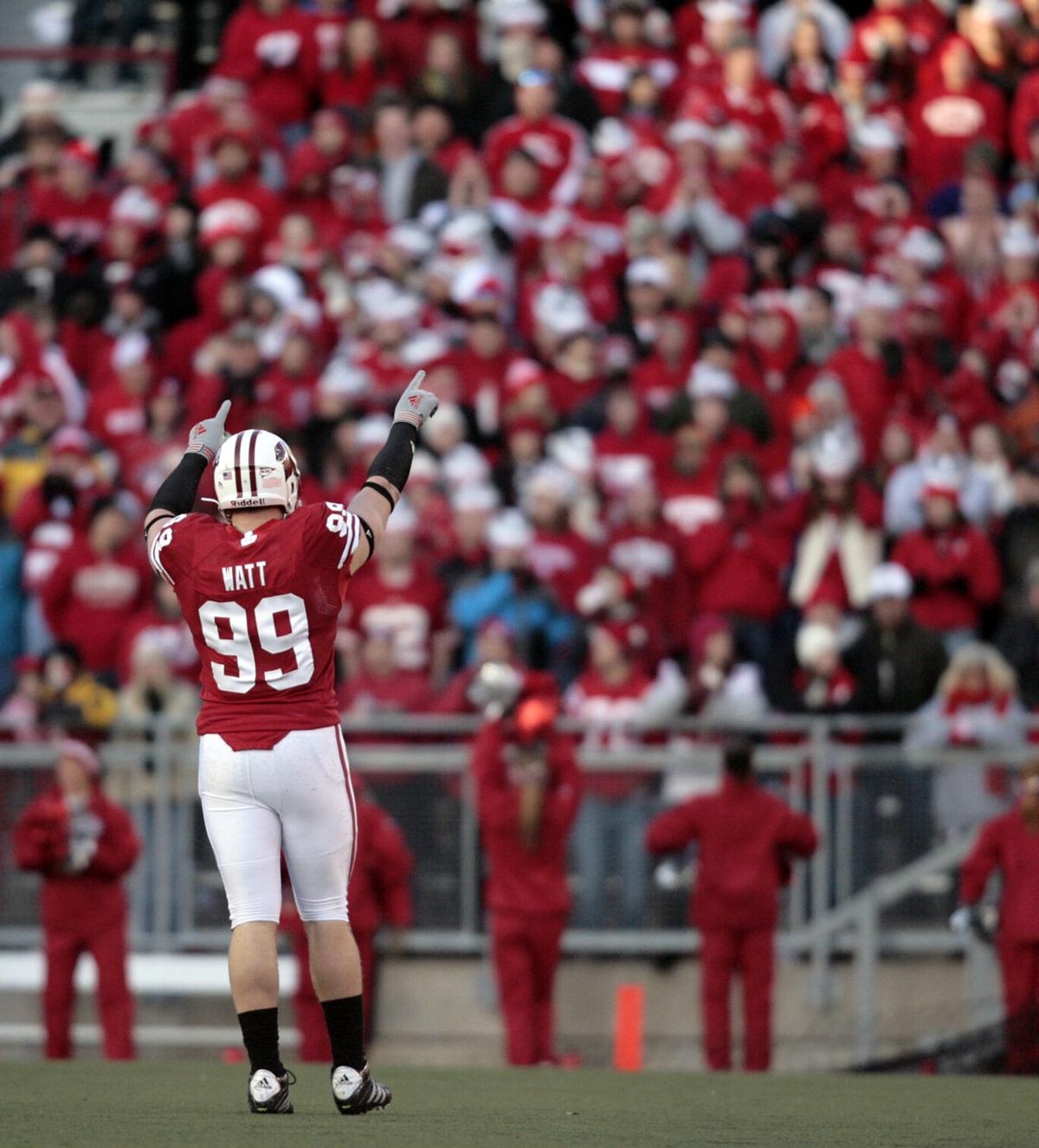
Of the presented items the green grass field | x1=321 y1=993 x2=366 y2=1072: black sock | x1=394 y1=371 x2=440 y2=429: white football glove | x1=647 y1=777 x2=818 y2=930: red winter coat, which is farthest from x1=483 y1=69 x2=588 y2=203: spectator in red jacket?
x1=321 y1=993 x2=366 y2=1072: black sock

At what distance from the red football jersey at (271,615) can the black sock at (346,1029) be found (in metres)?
0.76

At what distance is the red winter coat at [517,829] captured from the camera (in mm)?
12281

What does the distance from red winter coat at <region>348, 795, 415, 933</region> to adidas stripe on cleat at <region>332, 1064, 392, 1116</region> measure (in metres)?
5.08

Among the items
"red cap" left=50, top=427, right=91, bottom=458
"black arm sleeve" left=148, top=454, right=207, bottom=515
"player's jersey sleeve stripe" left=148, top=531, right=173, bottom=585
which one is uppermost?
"red cap" left=50, top=427, right=91, bottom=458

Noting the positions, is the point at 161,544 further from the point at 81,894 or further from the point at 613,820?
the point at 613,820

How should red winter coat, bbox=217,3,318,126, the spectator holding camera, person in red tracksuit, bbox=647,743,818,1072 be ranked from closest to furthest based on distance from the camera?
person in red tracksuit, bbox=647,743,818,1072 < the spectator holding camera < red winter coat, bbox=217,3,318,126

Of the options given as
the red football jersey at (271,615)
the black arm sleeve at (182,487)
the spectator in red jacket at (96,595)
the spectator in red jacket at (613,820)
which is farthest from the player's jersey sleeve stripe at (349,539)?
the spectator in red jacket at (96,595)

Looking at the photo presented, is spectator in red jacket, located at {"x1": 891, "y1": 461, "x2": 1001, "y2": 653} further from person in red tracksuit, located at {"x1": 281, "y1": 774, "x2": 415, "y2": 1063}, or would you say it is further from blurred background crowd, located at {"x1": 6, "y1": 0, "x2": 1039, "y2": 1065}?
person in red tracksuit, located at {"x1": 281, "y1": 774, "x2": 415, "y2": 1063}

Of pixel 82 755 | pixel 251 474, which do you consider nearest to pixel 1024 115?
pixel 82 755

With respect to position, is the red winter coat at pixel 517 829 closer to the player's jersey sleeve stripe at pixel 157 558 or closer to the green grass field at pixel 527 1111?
the green grass field at pixel 527 1111

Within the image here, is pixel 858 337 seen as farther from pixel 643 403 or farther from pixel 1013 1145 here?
pixel 1013 1145

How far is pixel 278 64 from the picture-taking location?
17688mm

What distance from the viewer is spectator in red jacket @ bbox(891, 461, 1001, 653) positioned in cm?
1366

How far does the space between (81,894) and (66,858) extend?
254 millimetres
